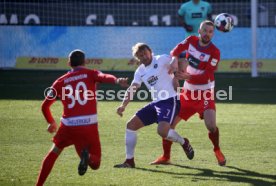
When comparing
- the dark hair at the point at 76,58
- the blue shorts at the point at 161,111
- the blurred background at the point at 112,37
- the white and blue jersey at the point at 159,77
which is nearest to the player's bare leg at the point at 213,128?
the blue shorts at the point at 161,111

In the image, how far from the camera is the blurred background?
22453 mm

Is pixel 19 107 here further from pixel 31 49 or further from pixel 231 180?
pixel 231 180

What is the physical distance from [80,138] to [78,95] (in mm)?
557

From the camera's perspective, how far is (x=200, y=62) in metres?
11.7

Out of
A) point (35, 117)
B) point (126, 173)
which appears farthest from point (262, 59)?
point (126, 173)

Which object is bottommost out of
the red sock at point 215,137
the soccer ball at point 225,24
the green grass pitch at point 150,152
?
the green grass pitch at point 150,152

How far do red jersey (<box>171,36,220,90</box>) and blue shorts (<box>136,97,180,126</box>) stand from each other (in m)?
0.60

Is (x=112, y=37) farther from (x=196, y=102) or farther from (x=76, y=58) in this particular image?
(x=76, y=58)

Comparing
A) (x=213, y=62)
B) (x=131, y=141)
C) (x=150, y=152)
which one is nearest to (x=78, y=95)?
(x=131, y=141)

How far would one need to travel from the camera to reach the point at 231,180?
10.2 meters

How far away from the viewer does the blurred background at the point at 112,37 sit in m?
22.5

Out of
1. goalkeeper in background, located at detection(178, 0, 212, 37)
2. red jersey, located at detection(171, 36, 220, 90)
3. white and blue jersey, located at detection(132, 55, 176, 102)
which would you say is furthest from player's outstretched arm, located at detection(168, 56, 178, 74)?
goalkeeper in background, located at detection(178, 0, 212, 37)

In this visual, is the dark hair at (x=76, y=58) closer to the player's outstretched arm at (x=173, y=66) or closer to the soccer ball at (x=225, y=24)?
the player's outstretched arm at (x=173, y=66)

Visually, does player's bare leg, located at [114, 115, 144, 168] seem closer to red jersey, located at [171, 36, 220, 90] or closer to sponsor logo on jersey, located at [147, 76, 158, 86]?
sponsor logo on jersey, located at [147, 76, 158, 86]
